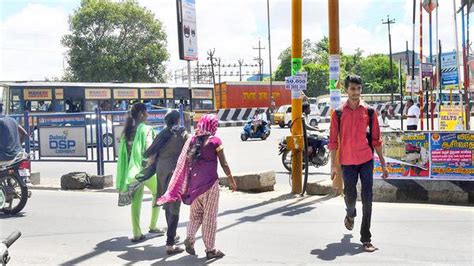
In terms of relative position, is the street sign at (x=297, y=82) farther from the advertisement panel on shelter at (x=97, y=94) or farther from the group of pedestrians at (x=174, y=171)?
the advertisement panel on shelter at (x=97, y=94)

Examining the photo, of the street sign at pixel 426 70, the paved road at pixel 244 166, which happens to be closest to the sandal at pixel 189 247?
the paved road at pixel 244 166

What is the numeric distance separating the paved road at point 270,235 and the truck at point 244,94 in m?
31.7

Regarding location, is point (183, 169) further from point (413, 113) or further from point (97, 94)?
point (97, 94)

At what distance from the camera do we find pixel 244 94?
4219cm

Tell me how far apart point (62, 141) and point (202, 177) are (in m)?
7.38

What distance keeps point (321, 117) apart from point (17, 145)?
33.7 meters

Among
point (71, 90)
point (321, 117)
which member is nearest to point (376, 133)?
point (71, 90)

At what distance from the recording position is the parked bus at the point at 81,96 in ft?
79.2

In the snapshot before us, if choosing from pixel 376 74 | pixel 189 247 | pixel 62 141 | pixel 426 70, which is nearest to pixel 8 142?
pixel 62 141

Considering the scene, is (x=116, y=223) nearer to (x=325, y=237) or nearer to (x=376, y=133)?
(x=325, y=237)

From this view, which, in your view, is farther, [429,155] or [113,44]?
[113,44]

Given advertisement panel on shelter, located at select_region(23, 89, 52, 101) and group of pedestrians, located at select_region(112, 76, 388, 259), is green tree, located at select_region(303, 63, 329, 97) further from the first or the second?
group of pedestrians, located at select_region(112, 76, 388, 259)

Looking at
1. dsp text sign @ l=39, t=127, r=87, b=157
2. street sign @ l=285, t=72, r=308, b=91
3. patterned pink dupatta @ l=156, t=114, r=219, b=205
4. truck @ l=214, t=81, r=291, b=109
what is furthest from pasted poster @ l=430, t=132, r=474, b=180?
truck @ l=214, t=81, r=291, b=109

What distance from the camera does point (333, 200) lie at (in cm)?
844
